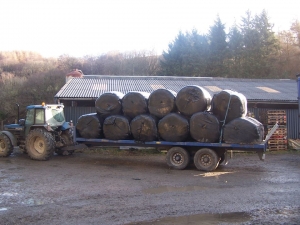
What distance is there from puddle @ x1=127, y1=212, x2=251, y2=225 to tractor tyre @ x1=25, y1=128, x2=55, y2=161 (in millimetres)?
8619

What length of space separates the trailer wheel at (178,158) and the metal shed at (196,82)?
7.10m

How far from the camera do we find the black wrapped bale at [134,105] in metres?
13.1

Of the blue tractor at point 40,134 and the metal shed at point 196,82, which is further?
the metal shed at point 196,82

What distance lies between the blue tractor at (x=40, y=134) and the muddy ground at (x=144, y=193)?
62 cm

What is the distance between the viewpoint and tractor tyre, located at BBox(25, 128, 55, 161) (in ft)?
45.9

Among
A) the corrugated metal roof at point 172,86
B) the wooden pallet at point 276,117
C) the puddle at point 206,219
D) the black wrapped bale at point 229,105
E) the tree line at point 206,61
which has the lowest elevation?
the puddle at point 206,219

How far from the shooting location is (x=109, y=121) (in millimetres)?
13172

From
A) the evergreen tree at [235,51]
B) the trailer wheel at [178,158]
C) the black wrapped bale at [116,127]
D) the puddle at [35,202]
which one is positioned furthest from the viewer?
the evergreen tree at [235,51]

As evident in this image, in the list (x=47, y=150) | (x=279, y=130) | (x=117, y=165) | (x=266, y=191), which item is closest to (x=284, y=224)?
(x=266, y=191)

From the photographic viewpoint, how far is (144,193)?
8789mm

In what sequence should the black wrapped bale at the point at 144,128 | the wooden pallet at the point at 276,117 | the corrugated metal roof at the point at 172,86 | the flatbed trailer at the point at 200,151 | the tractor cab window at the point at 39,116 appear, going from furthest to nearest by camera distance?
the corrugated metal roof at the point at 172,86, the wooden pallet at the point at 276,117, the tractor cab window at the point at 39,116, the black wrapped bale at the point at 144,128, the flatbed trailer at the point at 200,151

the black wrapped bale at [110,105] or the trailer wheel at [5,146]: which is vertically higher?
the black wrapped bale at [110,105]

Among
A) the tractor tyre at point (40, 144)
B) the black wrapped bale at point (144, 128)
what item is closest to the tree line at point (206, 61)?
the tractor tyre at point (40, 144)

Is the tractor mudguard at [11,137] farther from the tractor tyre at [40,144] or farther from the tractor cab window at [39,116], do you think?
the tractor cab window at [39,116]
